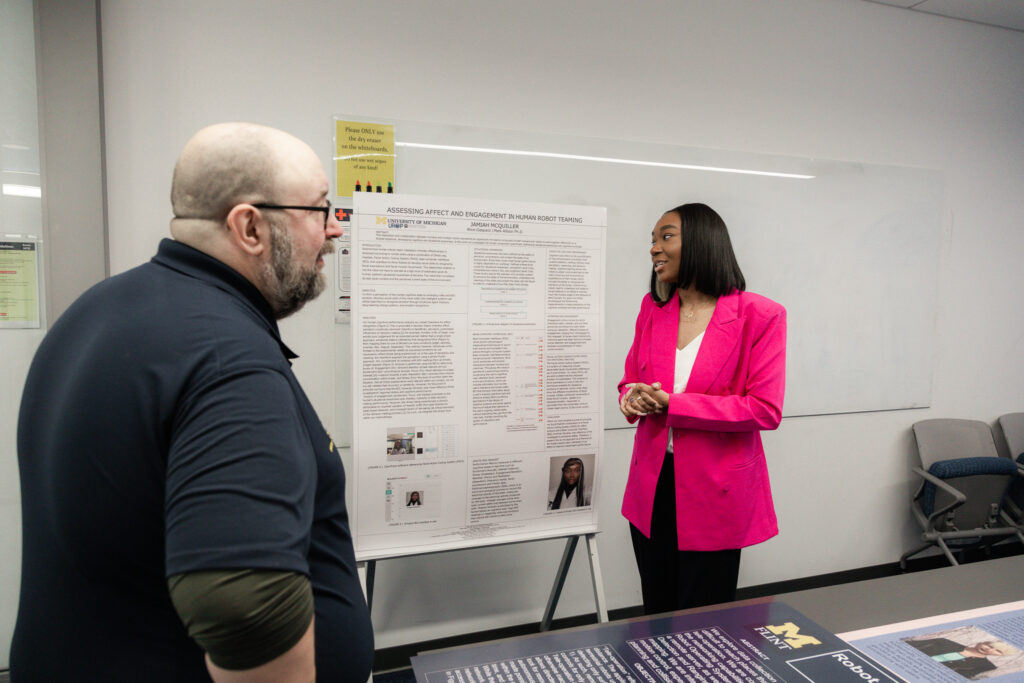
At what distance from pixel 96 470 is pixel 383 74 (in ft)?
6.02

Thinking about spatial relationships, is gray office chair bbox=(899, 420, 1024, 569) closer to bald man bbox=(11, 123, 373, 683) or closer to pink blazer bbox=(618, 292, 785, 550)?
pink blazer bbox=(618, 292, 785, 550)

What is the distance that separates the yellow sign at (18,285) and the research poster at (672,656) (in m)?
1.73

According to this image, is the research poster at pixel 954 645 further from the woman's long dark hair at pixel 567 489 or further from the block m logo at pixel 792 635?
the woman's long dark hair at pixel 567 489

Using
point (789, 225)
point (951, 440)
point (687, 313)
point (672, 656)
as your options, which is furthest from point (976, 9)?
point (672, 656)

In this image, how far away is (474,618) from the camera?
2369mm

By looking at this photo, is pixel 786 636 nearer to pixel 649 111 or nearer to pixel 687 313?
pixel 687 313

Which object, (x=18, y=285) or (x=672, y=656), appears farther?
(x=18, y=285)

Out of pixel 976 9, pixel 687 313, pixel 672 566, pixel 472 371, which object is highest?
pixel 976 9

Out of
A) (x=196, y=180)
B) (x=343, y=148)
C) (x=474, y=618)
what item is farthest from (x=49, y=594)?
(x=474, y=618)

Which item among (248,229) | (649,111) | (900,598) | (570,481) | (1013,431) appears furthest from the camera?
(1013,431)

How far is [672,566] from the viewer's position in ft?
5.85

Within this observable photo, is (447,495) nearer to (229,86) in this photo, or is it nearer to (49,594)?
(49,594)

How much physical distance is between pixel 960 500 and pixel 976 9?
7.60 ft

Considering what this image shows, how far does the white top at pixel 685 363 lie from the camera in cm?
177
